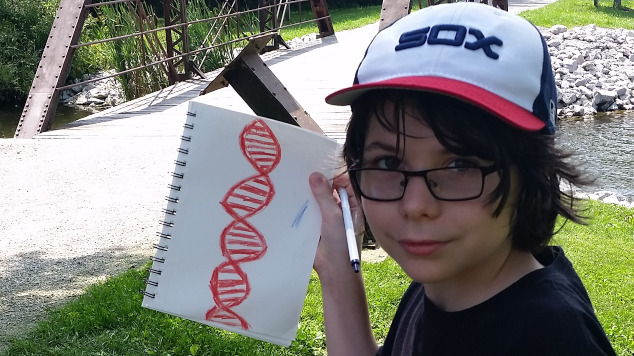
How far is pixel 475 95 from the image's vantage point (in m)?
1.09

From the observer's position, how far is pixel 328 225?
5.14 ft

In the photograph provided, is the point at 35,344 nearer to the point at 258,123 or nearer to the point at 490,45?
the point at 258,123

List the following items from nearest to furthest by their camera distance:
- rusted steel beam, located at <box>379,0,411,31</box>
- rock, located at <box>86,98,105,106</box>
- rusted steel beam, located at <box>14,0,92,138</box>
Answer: rusted steel beam, located at <box>379,0,411,31</box> → rusted steel beam, located at <box>14,0,92,138</box> → rock, located at <box>86,98,105,106</box>

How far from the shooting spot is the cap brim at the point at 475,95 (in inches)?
42.6

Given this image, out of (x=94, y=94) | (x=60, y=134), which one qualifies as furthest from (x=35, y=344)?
(x=94, y=94)

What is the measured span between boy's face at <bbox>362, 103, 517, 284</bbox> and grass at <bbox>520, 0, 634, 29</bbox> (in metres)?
17.1

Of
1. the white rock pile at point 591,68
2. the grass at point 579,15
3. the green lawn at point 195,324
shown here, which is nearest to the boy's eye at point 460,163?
the green lawn at point 195,324

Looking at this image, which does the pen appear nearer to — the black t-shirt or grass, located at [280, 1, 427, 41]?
the black t-shirt

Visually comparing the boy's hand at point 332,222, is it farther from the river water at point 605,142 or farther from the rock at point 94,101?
the rock at point 94,101

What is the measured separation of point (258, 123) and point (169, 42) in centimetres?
946

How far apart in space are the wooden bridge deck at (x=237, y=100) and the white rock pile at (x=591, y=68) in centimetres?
368

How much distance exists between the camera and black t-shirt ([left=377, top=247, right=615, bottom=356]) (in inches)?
41.5

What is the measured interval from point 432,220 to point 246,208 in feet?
1.83

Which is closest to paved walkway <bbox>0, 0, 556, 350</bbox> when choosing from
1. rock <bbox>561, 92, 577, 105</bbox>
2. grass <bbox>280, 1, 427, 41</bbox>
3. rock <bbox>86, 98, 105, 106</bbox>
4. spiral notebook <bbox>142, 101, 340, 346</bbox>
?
spiral notebook <bbox>142, 101, 340, 346</bbox>
